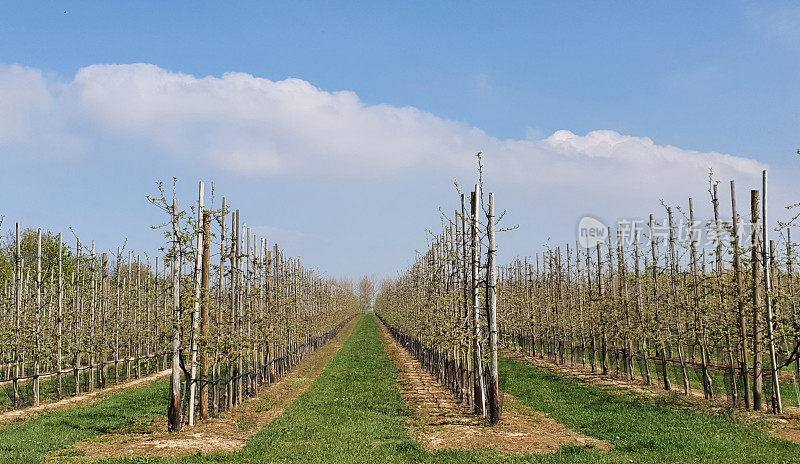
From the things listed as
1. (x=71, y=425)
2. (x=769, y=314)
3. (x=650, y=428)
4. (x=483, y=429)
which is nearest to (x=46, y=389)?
(x=71, y=425)

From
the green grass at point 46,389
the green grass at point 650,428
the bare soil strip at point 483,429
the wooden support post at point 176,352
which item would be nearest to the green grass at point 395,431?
the green grass at point 650,428

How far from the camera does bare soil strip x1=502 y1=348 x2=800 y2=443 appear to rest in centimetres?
1333

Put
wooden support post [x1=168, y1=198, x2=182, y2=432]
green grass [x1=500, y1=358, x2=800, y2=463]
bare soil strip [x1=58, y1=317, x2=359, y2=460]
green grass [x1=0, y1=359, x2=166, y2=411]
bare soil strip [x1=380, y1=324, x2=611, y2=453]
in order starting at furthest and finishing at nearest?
green grass [x1=0, y1=359, x2=166, y2=411], wooden support post [x1=168, y1=198, x2=182, y2=432], bare soil strip [x1=380, y1=324, x2=611, y2=453], bare soil strip [x1=58, y1=317, x2=359, y2=460], green grass [x1=500, y1=358, x2=800, y2=463]

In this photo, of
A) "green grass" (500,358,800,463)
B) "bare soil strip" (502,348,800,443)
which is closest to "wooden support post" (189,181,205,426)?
"green grass" (500,358,800,463)

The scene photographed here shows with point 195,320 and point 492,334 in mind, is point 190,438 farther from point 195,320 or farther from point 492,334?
point 492,334

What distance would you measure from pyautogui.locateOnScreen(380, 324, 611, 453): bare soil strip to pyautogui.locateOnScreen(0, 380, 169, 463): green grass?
695 centimetres

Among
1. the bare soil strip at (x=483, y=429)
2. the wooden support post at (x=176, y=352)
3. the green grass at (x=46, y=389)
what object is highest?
the wooden support post at (x=176, y=352)

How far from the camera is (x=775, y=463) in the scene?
10.0 m

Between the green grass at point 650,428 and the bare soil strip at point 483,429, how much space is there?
1.69 feet

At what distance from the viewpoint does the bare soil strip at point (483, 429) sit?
38.4 ft

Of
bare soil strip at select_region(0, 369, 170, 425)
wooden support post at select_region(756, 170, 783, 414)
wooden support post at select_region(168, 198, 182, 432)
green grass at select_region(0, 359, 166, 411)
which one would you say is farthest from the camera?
green grass at select_region(0, 359, 166, 411)

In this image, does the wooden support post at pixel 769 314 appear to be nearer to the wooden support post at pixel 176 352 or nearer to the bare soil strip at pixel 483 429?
the bare soil strip at pixel 483 429

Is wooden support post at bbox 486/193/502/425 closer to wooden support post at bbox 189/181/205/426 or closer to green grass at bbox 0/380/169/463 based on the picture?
wooden support post at bbox 189/181/205/426

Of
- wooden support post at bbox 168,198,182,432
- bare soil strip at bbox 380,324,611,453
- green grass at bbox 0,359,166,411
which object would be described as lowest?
green grass at bbox 0,359,166,411
